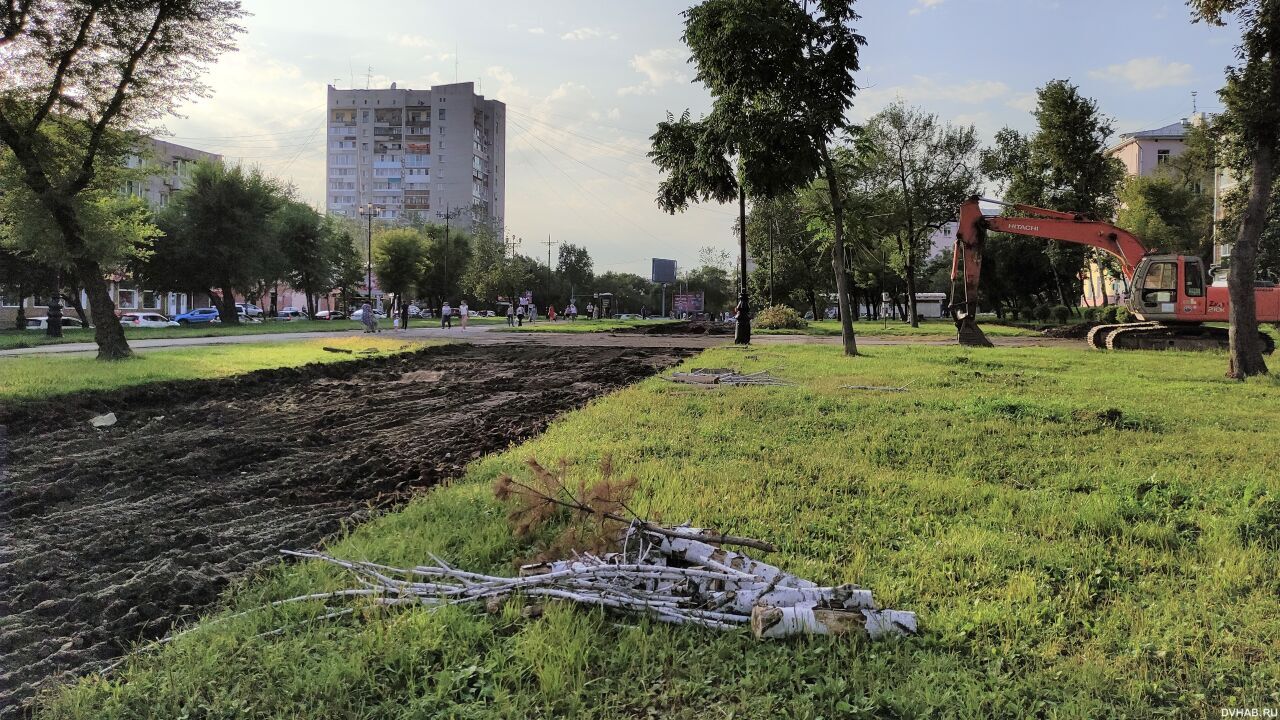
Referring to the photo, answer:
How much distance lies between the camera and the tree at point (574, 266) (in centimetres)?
8994

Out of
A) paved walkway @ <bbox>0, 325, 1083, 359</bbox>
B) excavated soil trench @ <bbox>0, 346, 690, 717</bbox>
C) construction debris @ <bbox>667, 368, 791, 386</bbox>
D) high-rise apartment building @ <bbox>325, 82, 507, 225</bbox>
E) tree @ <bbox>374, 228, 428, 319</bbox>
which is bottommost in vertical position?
excavated soil trench @ <bbox>0, 346, 690, 717</bbox>

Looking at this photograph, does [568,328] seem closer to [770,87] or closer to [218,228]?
[218,228]

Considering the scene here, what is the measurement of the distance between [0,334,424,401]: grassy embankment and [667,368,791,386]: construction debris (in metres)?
7.90

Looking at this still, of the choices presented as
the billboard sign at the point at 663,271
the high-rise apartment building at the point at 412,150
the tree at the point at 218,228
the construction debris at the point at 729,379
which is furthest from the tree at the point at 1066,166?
the high-rise apartment building at the point at 412,150

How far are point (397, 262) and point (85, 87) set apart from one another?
44.0 metres

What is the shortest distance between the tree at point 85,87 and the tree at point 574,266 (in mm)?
74764

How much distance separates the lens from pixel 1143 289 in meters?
18.0

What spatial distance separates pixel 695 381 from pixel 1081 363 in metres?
8.90

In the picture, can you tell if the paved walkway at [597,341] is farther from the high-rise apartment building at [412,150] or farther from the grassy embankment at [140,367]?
the high-rise apartment building at [412,150]

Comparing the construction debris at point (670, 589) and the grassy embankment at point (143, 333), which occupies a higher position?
the grassy embankment at point (143, 333)

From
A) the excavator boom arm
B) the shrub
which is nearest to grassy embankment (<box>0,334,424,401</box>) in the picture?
the excavator boom arm

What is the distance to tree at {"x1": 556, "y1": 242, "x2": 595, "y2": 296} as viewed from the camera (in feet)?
295

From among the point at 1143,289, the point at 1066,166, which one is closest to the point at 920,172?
the point at 1066,166

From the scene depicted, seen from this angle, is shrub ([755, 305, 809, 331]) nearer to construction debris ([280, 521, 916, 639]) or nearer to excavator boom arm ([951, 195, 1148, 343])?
excavator boom arm ([951, 195, 1148, 343])
